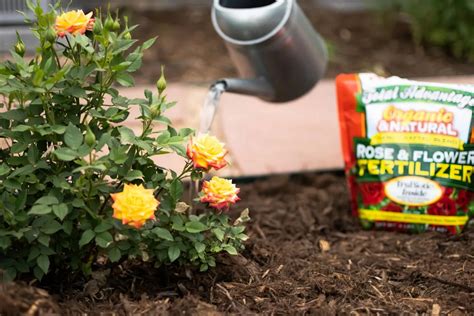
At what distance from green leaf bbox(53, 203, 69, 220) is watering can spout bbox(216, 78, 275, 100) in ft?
2.57

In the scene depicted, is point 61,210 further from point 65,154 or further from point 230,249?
point 230,249

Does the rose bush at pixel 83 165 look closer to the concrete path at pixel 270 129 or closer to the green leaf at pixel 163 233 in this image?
the green leaf at pixel 163 233

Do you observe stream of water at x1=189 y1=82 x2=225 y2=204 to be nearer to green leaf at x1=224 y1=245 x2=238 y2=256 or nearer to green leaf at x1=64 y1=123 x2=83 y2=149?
green leaf at x1=224 y1=245 x2=238 y2=256

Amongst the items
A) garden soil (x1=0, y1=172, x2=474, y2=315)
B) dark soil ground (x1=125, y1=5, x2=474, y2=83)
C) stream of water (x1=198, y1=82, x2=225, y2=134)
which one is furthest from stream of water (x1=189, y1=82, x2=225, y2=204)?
dark soil ground (x1=125, y1=5, x2=474, y2=83)

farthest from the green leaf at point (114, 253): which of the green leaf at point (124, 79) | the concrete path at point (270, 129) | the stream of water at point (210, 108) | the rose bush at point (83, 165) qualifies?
the concrete path at point (270, 129)

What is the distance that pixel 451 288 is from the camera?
72.2 inches

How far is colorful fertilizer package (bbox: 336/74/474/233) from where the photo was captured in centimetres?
220

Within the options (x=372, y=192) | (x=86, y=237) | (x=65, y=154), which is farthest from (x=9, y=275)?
(x=372, y=192)

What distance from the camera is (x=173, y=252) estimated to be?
166cm

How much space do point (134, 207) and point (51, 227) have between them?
203 millimetres

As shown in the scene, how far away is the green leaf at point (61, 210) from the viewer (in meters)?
1.54

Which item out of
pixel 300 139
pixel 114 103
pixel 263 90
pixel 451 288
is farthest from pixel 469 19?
pixel 114 103

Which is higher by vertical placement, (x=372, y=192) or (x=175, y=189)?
(x=175, y=189)

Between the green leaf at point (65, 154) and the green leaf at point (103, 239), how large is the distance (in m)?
0.17
